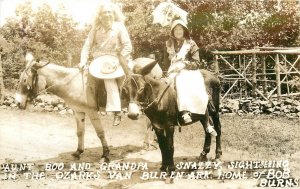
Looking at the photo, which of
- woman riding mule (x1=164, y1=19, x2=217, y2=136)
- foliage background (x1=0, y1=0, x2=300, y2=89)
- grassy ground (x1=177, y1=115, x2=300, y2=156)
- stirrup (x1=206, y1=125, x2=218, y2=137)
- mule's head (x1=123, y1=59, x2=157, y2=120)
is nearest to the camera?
mule's head (x1=123, y1=59, x2=157, y2=120)

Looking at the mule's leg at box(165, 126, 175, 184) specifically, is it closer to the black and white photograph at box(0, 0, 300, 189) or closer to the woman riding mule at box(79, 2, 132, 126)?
the black and white photograph at box(0, 0, 300, 189)

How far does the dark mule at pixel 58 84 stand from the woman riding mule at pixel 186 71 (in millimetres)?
1563

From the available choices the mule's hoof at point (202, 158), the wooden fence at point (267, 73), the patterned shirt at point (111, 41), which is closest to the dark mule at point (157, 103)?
the mule's hoof at point (202, 158)

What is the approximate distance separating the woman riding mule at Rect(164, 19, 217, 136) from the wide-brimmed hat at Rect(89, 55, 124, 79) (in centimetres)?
79

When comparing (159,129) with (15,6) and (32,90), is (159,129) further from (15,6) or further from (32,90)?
(15,6)

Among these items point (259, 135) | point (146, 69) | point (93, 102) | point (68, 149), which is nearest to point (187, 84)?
point (146, 69)

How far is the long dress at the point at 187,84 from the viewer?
209 inches

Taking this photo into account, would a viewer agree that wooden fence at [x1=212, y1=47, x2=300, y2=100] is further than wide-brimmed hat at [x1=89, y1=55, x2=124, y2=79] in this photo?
Yes

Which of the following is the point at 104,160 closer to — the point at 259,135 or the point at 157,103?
the point at 157,103

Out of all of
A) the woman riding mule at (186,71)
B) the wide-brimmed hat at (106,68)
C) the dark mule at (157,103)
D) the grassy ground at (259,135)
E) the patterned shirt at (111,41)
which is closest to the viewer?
the dark mule at (157,103)

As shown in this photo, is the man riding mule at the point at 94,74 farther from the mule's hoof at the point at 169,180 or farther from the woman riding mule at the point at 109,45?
the mule's hoof at the point at 169,180

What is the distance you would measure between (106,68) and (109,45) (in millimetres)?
524

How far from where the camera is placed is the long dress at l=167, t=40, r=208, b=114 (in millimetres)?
5301

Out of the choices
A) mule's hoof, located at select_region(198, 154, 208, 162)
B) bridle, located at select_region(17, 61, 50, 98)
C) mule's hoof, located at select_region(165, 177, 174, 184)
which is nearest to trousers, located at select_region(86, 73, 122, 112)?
bridle, located at select_region(17, 61, 50, 98)
